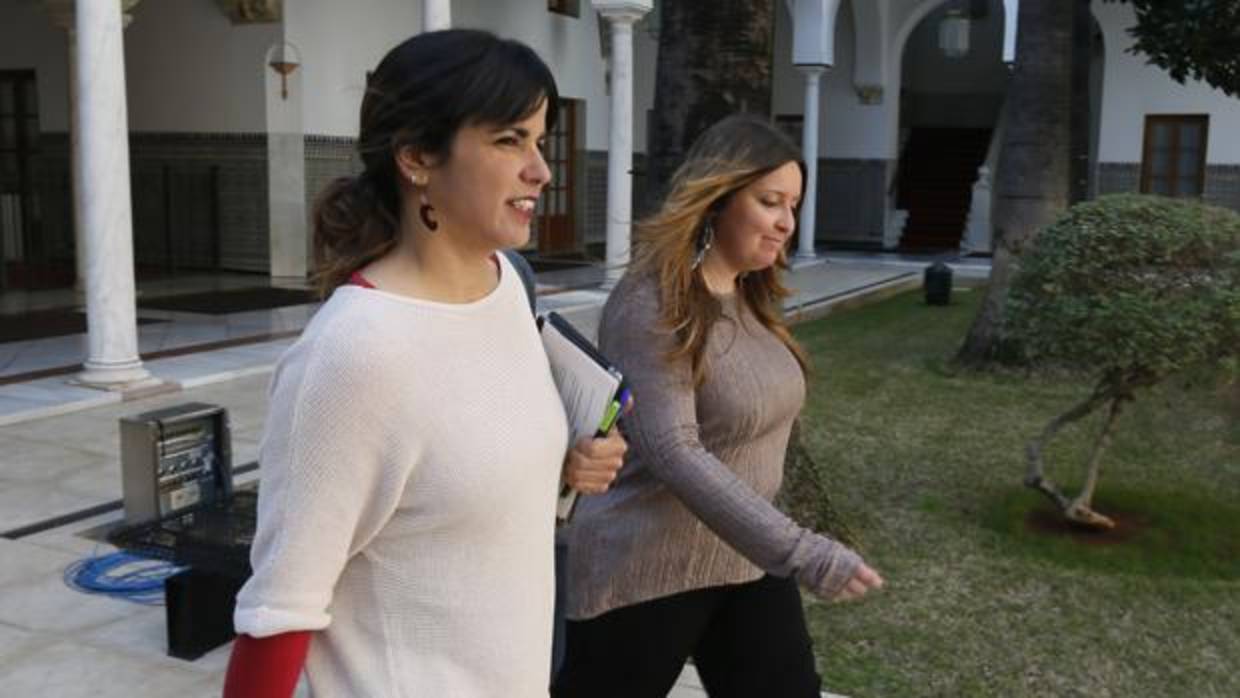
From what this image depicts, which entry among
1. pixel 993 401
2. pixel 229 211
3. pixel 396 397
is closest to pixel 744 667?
→ pixel 396 397

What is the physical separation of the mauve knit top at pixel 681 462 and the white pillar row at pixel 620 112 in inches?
449

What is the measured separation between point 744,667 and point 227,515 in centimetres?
226

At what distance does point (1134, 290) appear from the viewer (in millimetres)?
5160

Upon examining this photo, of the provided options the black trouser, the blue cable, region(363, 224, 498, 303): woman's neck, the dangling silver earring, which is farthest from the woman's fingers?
the blue cable

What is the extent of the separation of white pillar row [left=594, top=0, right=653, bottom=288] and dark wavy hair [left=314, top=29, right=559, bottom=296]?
12.2m

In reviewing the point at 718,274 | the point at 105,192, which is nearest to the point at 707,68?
the point at 718,274

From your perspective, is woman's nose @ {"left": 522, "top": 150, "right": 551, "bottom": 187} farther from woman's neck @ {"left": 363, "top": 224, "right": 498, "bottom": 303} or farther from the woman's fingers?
the woman's fingers

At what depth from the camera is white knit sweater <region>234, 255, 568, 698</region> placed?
4.36ft

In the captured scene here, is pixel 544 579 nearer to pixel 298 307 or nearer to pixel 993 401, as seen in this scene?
pixel 993 401

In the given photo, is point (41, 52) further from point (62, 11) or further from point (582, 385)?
point (582, 385)

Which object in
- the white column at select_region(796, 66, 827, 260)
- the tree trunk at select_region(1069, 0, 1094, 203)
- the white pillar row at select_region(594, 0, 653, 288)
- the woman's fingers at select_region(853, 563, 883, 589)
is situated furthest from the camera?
the white column at select_region(796, 66, 827, 260)

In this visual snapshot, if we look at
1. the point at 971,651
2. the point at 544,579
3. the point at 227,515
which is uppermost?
the point at 544,579

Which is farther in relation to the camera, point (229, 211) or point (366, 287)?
point (229, 211)

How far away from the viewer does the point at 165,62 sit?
47.6 feet
